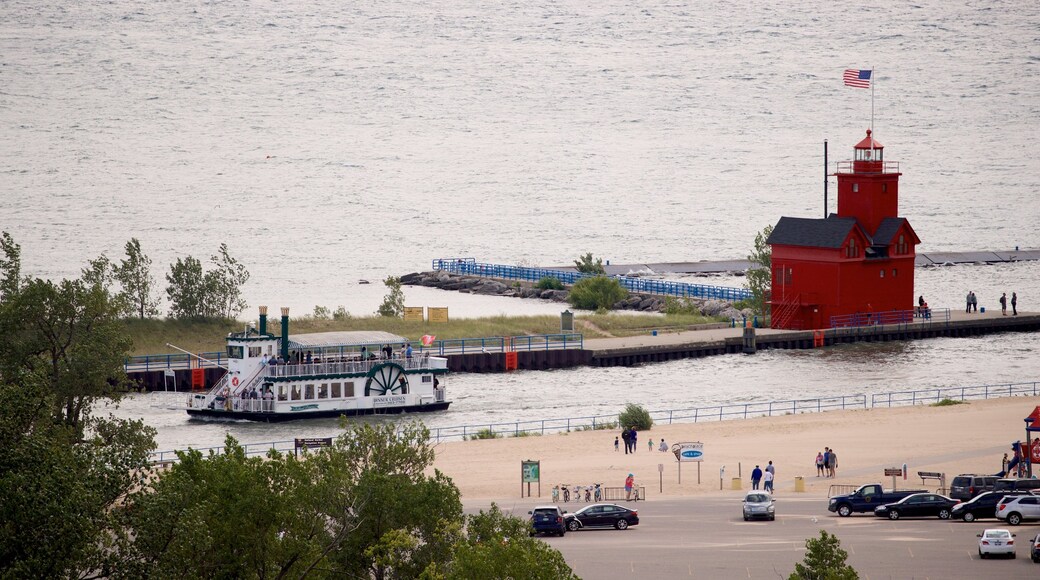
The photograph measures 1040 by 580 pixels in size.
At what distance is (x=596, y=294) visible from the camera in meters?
91.4

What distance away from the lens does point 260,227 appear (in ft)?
507

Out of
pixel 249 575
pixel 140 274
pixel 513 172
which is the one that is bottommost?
pixel 249 575

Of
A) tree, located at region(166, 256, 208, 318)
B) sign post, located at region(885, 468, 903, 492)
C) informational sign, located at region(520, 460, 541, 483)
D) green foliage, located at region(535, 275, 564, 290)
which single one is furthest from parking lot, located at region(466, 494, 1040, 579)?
green foliage, located at region(535, 275, 564, 290)

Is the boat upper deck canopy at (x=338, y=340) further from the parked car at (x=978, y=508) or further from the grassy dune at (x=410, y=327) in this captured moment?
the parked car at (x=978, y=508)

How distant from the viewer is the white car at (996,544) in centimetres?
3591

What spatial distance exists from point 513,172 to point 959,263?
265ft

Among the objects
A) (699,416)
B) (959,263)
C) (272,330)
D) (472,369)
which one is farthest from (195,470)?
(959,263)

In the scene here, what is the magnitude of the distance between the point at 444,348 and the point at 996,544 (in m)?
40.6

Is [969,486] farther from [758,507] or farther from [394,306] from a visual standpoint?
[394,306]

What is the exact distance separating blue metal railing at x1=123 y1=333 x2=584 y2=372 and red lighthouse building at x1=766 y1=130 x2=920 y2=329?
10574 millimetres

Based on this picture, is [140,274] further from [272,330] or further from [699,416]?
[699,416]

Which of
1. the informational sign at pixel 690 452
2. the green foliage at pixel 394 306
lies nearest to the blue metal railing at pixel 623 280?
the green foliage at pixel 394 306

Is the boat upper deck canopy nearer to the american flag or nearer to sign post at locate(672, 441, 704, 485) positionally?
sign post at locate(672, 441, 704, 485)

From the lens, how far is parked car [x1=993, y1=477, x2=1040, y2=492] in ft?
138
